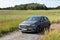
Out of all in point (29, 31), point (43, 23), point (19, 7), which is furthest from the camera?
point (19, 7)

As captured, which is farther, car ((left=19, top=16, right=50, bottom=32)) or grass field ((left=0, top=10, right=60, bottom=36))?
grass field ((left=0, top=10, right=60, bottom=36))

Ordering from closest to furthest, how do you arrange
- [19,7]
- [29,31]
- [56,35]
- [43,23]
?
[56,35] < [29,31] < [43,23] < [19,7]

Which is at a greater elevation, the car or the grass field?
the car

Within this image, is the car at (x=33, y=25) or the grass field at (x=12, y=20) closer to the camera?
the car at (x=33, y=25)

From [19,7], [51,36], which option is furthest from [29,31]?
[19,7]

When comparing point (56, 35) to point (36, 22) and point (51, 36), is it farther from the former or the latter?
point (36, 22)

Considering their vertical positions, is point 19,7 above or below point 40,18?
below

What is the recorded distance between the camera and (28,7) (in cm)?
9994

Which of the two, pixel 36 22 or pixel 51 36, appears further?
pixel 36 22

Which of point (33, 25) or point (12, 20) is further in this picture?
point (12, 20)

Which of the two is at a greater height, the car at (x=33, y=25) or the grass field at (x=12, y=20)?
the car at (x=33, y=25)

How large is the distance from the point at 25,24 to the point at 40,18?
2.31m

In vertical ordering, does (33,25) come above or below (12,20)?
above

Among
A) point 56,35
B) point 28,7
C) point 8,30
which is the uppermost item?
point 56,35
